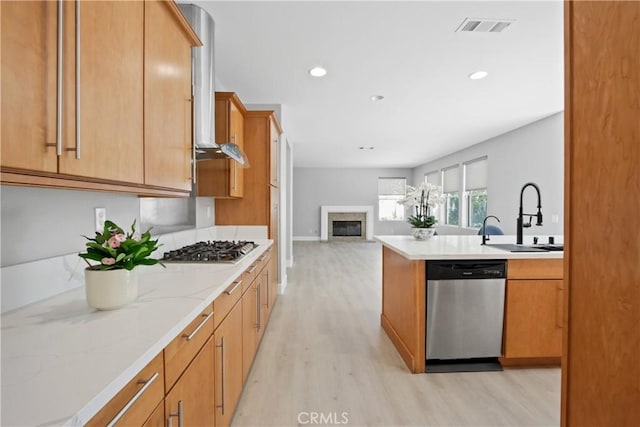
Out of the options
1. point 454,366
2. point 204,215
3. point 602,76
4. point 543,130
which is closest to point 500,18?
point 602,76

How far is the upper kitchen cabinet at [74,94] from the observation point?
74 cm

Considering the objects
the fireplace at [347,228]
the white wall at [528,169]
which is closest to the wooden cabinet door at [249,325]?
the white wall at [528,169]

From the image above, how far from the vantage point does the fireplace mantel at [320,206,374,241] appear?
10914 mm

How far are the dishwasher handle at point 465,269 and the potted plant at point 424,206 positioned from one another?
73 centimetres

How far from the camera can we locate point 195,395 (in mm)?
1131

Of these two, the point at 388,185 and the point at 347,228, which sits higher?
the point at 388,185

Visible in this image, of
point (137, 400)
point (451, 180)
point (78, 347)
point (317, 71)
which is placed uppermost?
point (317, 71)

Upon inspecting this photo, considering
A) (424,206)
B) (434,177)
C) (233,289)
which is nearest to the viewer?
(233,289)

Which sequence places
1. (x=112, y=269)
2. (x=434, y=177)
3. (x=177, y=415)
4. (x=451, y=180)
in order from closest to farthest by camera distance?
(x=177, y=415) → (x=112, y=269) → (x=451, y=180) → (x=434, y=177)

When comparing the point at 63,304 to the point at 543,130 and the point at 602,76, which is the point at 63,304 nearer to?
the point at 602,76

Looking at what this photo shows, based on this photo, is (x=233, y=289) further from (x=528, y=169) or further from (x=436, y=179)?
(x=436, y=179)

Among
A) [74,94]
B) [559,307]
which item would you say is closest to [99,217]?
[74,94]

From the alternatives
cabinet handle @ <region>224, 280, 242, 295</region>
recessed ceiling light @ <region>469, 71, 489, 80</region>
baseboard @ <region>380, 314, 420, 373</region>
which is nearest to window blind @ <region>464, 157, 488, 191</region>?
recessed ceiling light @ <region>469, 71, 489, 80</region>

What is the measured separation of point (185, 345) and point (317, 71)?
2.96 m
